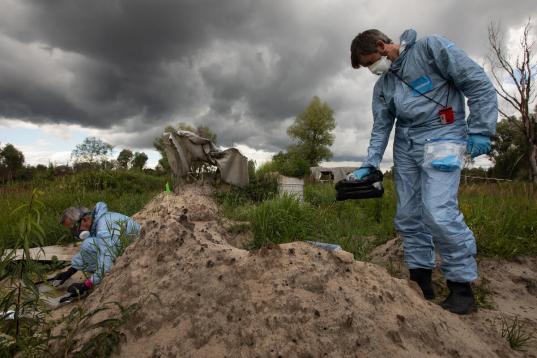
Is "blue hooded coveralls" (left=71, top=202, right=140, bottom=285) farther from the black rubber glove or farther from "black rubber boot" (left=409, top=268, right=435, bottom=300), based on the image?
"black rubber boot" (left=409, top=268, right=435, bottom=300)

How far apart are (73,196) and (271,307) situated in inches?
283

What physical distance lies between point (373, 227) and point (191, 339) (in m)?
3.41

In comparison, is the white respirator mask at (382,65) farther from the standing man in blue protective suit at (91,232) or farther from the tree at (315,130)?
the tree at (315,130)

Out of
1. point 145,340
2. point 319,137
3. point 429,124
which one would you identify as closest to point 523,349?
point 429,124

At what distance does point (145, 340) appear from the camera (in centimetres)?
145

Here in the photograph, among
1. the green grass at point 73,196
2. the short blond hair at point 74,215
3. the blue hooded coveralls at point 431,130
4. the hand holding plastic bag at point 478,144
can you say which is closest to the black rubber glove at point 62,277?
the green grass at point 73,196

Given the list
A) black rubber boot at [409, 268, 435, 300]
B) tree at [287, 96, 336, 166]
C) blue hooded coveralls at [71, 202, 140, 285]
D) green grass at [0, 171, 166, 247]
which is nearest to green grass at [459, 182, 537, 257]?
black rubber boot at [409, 268, 435, 300]

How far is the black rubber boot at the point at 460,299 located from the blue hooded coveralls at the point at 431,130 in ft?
0.21

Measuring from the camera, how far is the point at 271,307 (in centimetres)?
149

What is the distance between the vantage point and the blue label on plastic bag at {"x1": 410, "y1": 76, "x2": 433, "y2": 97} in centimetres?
247

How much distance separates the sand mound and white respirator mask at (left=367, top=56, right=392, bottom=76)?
1.50 m

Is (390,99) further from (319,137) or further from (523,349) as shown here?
(319,137)

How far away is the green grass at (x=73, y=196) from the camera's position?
535 centimetres

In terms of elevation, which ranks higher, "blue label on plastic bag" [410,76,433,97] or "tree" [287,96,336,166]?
"tree" [287,96,336,166]
